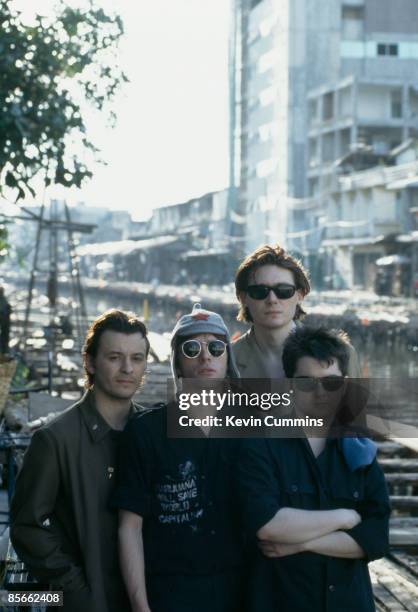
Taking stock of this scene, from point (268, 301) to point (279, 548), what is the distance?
116 cm

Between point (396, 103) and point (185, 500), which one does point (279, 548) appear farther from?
point (396, 103)

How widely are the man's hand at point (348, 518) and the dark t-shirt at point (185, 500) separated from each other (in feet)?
1.00

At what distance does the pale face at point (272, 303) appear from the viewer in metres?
4.16

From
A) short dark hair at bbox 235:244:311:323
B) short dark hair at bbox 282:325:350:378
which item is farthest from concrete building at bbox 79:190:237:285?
short dark hair at bbox 282:325:350:378

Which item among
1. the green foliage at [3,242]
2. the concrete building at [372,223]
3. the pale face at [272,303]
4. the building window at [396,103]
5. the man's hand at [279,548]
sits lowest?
the man's hand at [279,548]

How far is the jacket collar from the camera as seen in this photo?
3.52 meters

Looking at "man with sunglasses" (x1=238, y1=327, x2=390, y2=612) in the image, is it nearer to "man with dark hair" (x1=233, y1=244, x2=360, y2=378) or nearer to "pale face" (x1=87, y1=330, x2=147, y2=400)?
"pale face" (x1=87, y1=330, x2=147, y2=400)

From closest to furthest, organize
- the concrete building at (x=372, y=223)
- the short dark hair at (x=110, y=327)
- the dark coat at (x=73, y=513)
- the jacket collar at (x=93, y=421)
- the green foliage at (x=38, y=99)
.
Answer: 1. the dark coat at (x=73, y=513)
2. the jacket collar at (x=93, y=421)
3. the short dark hair at (x=110, y=327)
4. the green foliage at (x=38, y=99)
5. the concrete building at (x=372, y=223)

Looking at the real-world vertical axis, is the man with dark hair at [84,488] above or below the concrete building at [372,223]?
below

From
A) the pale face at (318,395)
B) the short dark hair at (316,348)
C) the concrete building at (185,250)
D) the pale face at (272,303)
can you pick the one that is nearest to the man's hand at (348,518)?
the pale face at (318,395)

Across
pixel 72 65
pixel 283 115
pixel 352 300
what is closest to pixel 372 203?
pixel 352 300

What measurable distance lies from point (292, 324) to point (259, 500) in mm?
1215

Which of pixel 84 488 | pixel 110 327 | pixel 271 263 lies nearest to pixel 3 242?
pixel 271 263

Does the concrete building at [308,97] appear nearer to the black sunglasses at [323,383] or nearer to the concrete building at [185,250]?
the concrete building at [185,250]
